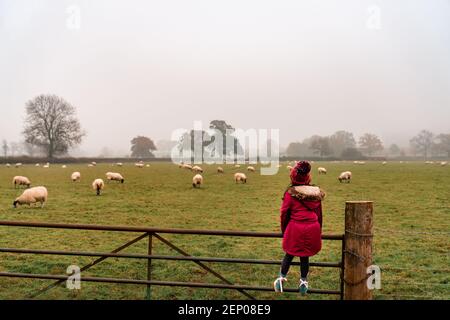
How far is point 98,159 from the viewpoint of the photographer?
105m

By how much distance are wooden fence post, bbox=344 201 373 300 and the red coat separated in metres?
0.42

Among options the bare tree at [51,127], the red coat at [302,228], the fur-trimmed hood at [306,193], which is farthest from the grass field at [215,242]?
the bare tree at [51,127]

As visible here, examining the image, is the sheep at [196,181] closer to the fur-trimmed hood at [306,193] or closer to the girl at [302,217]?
the girl at [302,217]

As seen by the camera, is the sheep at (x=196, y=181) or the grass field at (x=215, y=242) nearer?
the grass field at (x=215, y=242)

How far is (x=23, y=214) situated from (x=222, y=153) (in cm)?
10933

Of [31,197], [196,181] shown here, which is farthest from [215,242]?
[196,181]

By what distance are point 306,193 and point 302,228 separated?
494 millimetres

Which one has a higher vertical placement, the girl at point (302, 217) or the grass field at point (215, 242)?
the girl at point (302, 217)

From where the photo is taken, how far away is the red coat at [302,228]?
19.2 ft

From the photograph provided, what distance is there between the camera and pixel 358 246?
5777 millimetres

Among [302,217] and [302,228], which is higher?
[302,217]

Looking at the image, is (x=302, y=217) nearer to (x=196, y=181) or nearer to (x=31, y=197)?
(x=31, y=197)

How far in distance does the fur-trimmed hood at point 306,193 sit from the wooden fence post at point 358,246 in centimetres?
42

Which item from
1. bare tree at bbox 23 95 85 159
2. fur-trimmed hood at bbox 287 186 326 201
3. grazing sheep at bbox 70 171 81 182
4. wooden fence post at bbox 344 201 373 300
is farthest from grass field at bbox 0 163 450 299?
bare tree at bbox 23 95 85 159
